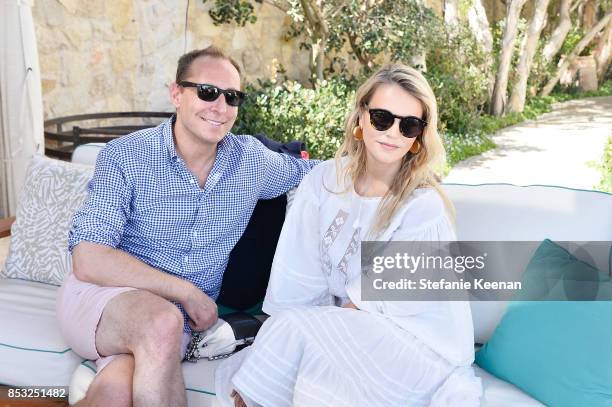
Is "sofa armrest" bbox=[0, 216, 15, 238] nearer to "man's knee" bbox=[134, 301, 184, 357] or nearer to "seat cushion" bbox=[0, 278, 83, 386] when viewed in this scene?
"seat cushion" bbox=[0, 278, 83, 386]

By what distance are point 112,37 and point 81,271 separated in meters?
4.46

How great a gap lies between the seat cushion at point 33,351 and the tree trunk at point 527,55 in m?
9.74

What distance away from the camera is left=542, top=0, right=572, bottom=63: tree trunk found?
1171cm

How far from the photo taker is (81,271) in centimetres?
215

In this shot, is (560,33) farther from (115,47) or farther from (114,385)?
(114,385)

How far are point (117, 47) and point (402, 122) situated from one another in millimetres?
4801

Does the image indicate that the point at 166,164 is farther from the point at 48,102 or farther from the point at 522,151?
the point at 522,151

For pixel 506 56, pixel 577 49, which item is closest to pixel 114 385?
pixel 506 56

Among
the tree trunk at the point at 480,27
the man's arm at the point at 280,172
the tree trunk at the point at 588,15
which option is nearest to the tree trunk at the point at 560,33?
the tree trunk at the point at 480,27

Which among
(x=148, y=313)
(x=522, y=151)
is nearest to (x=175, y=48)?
(x=522, y=151)

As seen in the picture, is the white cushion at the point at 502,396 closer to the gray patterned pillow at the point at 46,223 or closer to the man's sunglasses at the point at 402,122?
the man's sunglasses at the point at 402,122

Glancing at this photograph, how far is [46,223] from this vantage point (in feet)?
9.00

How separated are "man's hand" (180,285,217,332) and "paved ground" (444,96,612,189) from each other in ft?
15.5

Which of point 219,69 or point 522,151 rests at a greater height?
point 219,69
